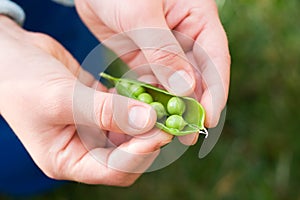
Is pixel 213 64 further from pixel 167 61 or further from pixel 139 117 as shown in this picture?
pixel 139 117

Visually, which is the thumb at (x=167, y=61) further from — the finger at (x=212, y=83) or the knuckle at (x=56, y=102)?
the knuckle at (x=56, y=102)

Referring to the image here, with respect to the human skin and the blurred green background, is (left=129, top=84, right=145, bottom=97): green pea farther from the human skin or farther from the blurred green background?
Answer: the blurred green background

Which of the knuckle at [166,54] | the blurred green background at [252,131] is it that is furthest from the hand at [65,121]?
the blurred green background at [252,131]

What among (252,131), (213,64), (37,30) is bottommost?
(252,131)

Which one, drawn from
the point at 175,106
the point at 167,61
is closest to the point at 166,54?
the point at 167,61

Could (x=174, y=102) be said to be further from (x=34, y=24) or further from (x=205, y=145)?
(x=34, y=24)

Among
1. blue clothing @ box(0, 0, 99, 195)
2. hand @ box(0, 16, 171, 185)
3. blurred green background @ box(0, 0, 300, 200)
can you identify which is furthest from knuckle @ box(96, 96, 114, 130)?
blurred green background @ box(0, 0, 300, 200)

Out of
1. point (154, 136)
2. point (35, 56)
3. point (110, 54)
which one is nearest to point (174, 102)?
point (154, 136)
